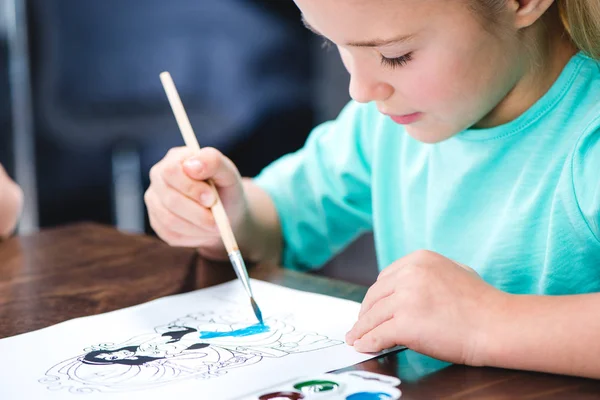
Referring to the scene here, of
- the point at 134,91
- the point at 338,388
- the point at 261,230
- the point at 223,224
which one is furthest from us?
the point at 134,91

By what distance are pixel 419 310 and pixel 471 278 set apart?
1.6 inches

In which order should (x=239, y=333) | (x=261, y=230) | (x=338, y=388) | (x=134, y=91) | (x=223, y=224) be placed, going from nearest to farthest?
1. (x=338, y=388)
2. (x=239, y=333)
3. (x=223, y=224)
4. (x=261, y=230)
5. (x=134, y=91)

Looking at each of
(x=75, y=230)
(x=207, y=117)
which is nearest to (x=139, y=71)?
(x=207, y=117)

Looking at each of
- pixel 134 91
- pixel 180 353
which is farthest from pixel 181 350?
pixel 134 91

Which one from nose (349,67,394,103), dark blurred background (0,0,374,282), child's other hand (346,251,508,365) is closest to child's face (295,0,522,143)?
nose (349,67,394,103)

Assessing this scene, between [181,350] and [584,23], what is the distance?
0.37 meters

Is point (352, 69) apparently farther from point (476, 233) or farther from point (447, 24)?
point (476, 233)

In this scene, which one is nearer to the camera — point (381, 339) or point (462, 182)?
point (381, 339)

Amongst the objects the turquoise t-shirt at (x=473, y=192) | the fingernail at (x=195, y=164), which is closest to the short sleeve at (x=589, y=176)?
the turquoise t-shirt at (x=473, y=192)

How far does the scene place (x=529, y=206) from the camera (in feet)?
2.08

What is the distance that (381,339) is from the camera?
477 mm

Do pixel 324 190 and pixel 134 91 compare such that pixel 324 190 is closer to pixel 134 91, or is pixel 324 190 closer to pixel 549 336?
pixel 549 336

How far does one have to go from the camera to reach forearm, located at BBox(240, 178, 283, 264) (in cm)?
78

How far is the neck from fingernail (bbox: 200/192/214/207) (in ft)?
0.84
